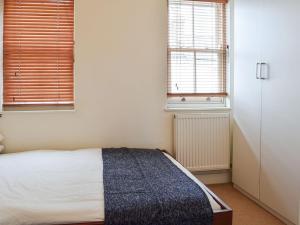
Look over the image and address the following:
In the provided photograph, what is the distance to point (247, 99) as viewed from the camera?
3016 mm

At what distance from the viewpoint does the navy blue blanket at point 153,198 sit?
5.37 ft

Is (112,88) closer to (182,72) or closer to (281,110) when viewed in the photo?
(182,72)

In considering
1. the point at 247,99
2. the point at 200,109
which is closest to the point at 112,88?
the point at 200,109

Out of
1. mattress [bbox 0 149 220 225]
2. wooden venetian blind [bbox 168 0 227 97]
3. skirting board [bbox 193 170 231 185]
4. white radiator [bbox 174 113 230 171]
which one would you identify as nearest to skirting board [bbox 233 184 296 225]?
skirting board [bbox 193 170 231 185]

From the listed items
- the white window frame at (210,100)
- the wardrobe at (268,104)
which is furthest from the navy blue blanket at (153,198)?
the white window frame at (210,100)

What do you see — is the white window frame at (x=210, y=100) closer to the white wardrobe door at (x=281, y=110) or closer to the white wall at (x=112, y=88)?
the white wall at (x=112, y=88)

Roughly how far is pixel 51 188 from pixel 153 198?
67cm

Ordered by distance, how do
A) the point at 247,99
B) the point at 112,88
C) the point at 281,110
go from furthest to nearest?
1. the point at 112,88
2. the point at 247,99
3. the point at 281,110

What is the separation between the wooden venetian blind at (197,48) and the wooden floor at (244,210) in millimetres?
1090

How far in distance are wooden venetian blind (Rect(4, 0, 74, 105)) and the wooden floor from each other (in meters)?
1.99

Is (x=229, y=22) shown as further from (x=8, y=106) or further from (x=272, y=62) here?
(x=8, y=106)

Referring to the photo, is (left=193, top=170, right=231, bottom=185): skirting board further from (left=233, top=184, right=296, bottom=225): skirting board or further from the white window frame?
the white window frame

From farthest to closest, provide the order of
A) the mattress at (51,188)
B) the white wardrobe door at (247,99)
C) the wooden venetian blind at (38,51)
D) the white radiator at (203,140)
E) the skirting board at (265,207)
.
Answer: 1. the white radiator at (203,140)
2. the wooden venetian blind at (38,51)
3. the white wardrobe door at (247,99)
4. the skirting board at (265,207)
5. the mattress at (51,188)

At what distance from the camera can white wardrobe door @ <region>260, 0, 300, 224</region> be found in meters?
2.31
